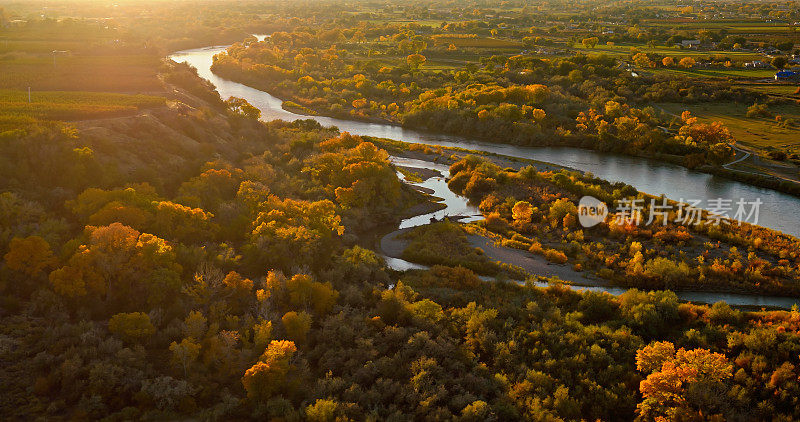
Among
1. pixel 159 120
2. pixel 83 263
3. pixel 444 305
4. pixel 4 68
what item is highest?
pixel 4 68

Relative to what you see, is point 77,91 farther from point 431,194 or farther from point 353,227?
point 431,194

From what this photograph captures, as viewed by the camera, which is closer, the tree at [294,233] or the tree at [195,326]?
the tree at [195,326]

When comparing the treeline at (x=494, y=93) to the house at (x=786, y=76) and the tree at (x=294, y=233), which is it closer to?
the house at (x=786, y=76)

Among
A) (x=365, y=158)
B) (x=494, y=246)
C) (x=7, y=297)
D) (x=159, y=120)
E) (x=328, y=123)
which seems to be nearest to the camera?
(x=7, y=297)

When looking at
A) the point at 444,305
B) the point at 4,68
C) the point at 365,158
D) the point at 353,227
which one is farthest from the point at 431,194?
the point at 4,68

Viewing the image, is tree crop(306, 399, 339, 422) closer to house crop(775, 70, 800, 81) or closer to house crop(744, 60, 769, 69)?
house crop(775, 70, 800, 81)

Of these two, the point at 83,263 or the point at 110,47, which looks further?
the point at 110,47

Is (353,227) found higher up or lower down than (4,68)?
lower down

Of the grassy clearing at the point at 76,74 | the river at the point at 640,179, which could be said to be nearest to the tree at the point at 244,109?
the grassy clearing at the point at 76,74
